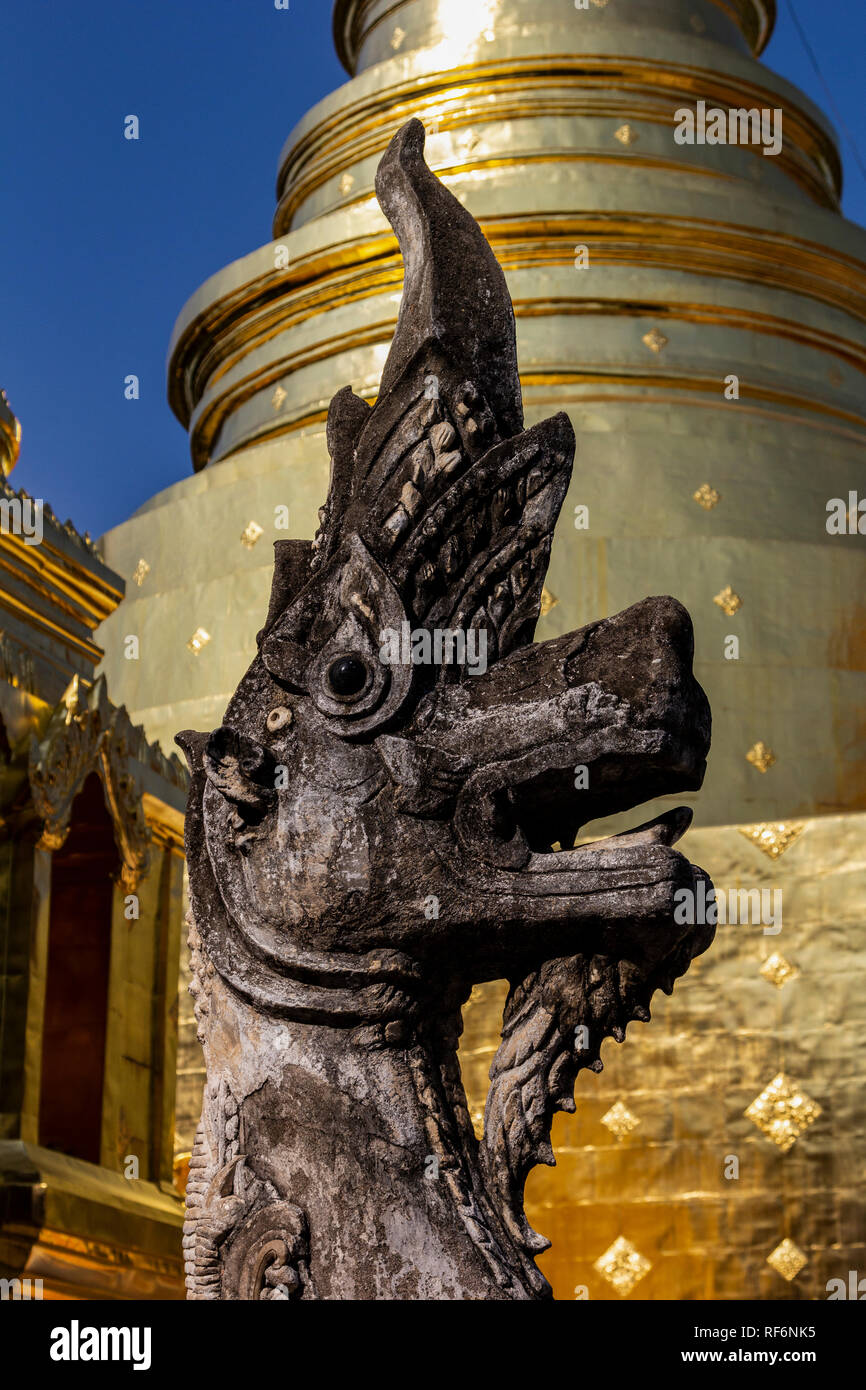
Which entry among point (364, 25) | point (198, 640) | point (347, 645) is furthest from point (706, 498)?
point (347, 645)

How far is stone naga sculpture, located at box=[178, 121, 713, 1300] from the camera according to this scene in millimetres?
Result: 2990

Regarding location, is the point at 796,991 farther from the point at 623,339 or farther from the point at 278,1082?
the point at 278,1082

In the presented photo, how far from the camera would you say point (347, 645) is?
10.4 ft

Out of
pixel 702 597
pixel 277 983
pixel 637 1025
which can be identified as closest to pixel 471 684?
pixel 277 983

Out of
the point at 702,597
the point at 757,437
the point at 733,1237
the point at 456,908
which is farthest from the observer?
the point at 757,437

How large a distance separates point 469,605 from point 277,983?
72cm

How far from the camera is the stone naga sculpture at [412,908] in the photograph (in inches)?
118

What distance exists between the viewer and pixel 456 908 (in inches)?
118

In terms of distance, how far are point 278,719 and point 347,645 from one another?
0.56 ft

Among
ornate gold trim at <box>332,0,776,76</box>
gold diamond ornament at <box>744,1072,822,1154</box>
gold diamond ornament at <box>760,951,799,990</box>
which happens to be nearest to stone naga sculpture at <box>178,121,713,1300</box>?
gold diamond ornament at <box>744,1072,822,1154</box>

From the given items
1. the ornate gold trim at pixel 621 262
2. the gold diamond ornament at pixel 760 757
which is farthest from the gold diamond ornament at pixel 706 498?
the gold diamond ornament at pixel 760 757

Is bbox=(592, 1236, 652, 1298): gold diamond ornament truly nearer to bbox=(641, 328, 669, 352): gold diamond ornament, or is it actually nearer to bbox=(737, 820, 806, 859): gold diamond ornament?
bbox=(737, 820, 806, 859): gold diamond ornament

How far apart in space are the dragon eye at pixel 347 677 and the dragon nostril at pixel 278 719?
0.10 metres

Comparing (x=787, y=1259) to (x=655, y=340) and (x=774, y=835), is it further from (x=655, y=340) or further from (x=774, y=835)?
(x=655, y=340)
